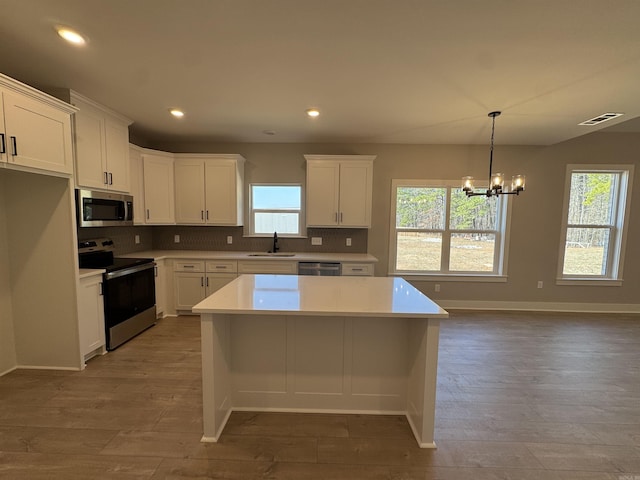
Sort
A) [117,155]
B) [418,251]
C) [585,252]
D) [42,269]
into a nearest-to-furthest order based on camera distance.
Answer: [42,269] → [117,155] → [585,252] → [418,251]

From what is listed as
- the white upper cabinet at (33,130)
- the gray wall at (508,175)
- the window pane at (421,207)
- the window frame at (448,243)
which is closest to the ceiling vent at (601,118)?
the gray wall at (508,175)

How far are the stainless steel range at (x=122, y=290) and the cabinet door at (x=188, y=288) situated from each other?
0.36 meters

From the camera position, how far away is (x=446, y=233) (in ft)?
15.5

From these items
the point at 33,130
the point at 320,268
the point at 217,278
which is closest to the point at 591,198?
the point at 320,268

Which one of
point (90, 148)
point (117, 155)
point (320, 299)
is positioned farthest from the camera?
point (117, 155)

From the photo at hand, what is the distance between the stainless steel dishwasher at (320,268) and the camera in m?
4.02

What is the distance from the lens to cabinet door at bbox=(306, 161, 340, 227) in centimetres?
426

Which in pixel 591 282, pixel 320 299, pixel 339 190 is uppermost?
pixel 339 190

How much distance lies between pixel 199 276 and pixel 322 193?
214 centimetres

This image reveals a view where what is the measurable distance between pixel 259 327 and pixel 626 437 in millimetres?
2584

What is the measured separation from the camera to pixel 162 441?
1.81 meters

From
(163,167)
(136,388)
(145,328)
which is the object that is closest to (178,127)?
(163,167)

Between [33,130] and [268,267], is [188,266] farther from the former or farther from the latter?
[33,130]

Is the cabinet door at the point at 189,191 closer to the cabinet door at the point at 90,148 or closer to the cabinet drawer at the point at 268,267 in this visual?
the cabinet drawer at the point at 268,267
